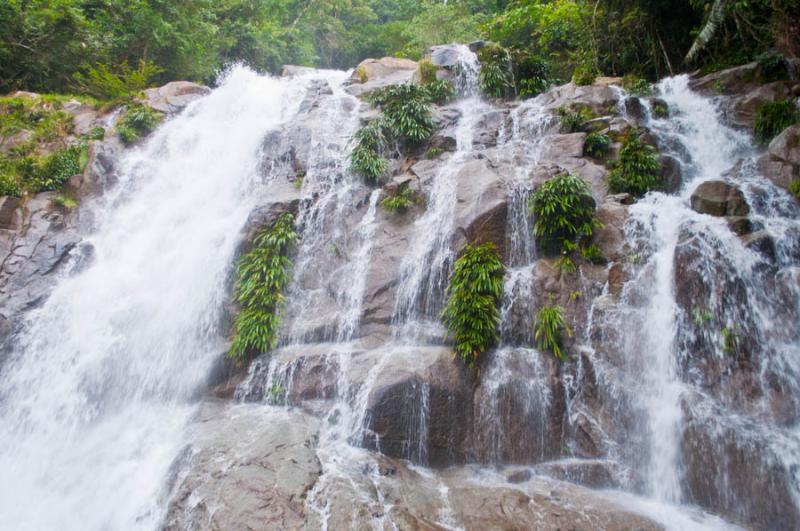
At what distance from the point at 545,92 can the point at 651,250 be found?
332 inches

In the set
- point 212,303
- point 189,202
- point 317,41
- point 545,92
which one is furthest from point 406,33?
point 212,303

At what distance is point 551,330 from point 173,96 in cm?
1730

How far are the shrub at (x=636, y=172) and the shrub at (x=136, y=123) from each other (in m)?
15.0

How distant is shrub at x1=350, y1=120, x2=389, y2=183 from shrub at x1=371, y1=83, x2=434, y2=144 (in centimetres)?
53

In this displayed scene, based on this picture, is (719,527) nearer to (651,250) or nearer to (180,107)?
(651,250)

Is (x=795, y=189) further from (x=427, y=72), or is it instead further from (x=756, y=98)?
(x=427, y=72)

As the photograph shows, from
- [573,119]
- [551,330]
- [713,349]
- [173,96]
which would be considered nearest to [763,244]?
[713,349]

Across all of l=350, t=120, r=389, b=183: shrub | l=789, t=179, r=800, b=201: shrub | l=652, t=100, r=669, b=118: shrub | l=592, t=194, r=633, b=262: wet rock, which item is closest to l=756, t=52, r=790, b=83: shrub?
l=652, t=100, r=669, b=118: shrub

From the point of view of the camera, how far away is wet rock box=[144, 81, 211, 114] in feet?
54.2

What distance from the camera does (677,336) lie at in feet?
22.7

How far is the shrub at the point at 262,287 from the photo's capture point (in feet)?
28.7

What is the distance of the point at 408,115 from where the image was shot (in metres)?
13.0

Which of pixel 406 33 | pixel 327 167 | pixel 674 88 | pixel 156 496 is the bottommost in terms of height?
pixel 156 496

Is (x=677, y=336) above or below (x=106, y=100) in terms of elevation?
below
